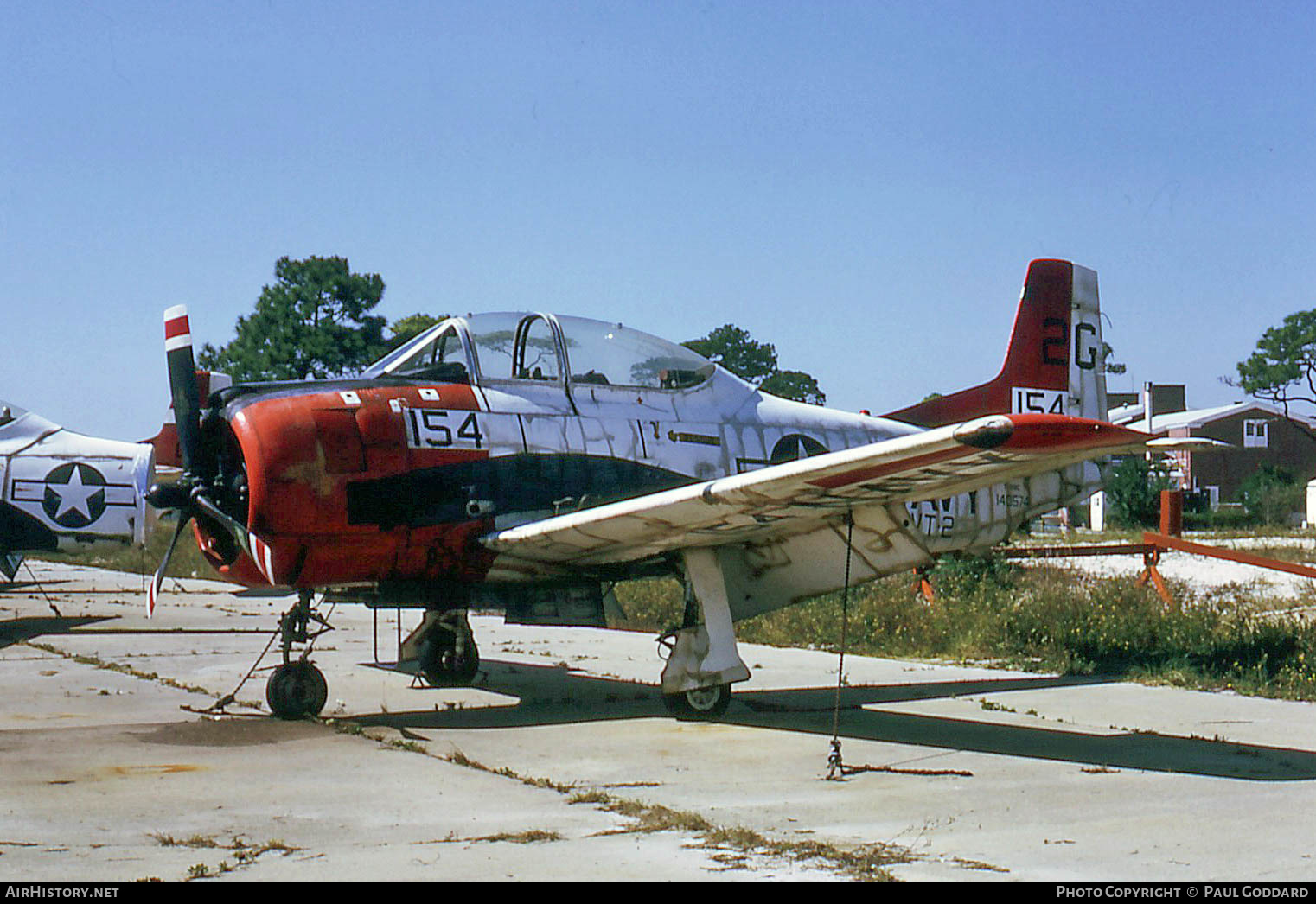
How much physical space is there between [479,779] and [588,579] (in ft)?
9.45

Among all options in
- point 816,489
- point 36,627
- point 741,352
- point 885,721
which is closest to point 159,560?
point 36,627

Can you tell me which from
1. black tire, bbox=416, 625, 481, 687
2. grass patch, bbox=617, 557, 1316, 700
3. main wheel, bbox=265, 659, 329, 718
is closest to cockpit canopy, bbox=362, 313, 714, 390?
main wheel, bbox=265, 659, 329, 718

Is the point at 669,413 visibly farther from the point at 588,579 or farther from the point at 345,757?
the point at 345,757

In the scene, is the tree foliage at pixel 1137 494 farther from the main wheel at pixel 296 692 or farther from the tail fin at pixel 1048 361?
the main wheel at pixel 296 692

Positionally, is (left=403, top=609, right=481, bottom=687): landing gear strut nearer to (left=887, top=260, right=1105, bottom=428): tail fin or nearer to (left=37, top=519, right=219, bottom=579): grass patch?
(left=887, top=260, right=1105, bottom=428): tail fin

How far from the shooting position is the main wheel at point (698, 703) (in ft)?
28.7

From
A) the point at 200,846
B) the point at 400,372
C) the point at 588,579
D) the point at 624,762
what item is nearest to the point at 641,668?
the point at 588,579

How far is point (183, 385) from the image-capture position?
27.7ft

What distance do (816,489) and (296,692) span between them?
377 centimetres

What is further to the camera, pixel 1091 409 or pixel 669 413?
pixel 1091 409

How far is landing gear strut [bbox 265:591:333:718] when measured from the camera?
8.51 meters

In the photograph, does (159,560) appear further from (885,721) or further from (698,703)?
(885,721)

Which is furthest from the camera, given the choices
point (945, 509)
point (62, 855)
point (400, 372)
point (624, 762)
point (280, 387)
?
point (945, 509)

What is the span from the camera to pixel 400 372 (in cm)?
906
